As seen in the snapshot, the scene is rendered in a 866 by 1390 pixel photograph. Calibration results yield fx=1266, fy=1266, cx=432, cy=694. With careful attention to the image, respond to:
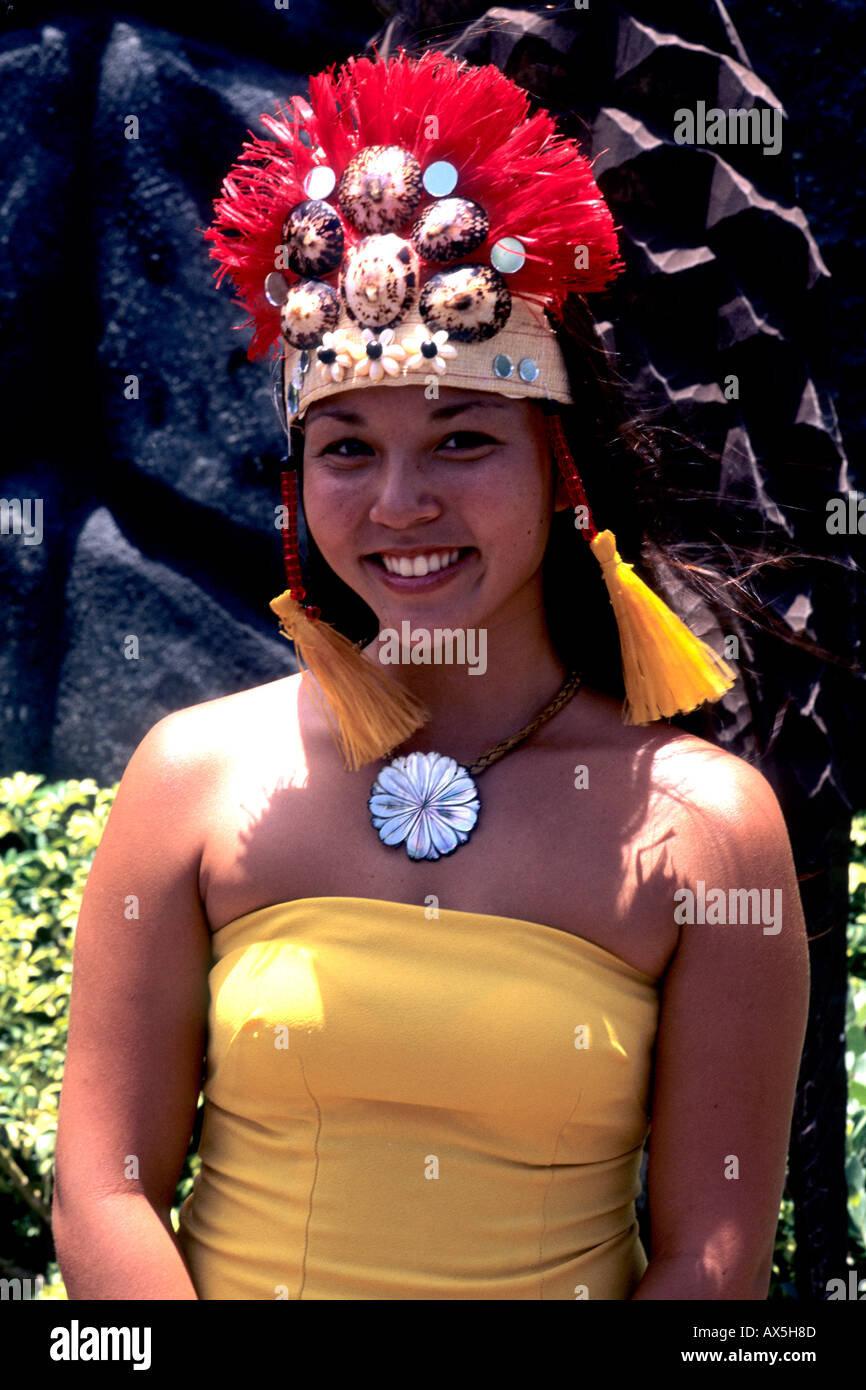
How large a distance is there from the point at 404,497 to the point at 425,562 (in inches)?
3.4

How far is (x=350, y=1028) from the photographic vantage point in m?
1.43

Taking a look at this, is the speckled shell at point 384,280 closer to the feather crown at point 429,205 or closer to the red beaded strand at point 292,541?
the feather crown at point 429,205

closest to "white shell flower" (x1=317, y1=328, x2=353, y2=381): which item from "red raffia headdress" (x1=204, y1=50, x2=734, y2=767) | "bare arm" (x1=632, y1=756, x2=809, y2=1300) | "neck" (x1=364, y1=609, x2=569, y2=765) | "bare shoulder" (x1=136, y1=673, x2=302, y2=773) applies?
"red raffia headdress" (x1=204, y1=50, x2=734, y2=767)

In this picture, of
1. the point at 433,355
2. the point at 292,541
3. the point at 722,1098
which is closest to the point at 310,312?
the point at 433,355

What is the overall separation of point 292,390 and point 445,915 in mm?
671

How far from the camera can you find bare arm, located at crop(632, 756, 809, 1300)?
Result: 4.79 feet

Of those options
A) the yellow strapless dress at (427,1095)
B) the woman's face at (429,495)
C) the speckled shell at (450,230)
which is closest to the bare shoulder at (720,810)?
the yellow strapless dress at (427,1095)

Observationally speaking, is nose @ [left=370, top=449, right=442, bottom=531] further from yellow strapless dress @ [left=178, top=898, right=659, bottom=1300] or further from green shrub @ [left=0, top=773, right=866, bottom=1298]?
green shrub @ [left=0, top=773, right=866, bottom=1298]

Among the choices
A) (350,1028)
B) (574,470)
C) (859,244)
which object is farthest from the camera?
(859,244)

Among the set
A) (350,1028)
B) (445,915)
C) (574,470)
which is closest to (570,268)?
(574,470)

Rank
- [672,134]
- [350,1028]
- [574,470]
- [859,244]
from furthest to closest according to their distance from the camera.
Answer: [859,244] < [672,134] < [574,470] < [350,1028]

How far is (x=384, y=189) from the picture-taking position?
145 cm

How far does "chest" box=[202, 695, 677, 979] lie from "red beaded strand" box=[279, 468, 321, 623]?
0.21m
